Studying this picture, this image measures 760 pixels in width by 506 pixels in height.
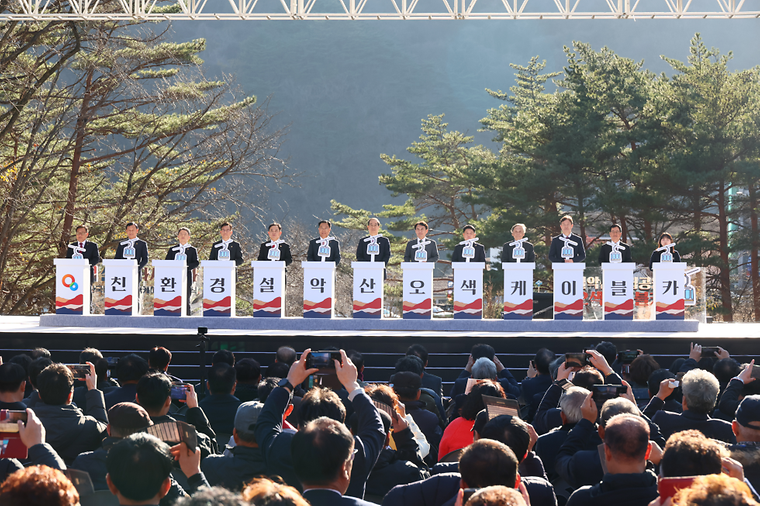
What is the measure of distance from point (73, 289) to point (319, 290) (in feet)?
12.1

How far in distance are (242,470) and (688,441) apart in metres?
1.85

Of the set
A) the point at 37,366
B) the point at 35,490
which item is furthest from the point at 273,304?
the point at 35,490

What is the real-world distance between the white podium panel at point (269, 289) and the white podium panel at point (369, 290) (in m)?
1.07

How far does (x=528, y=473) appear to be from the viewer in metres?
3.04

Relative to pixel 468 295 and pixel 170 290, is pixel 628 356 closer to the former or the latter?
pixel 468 295

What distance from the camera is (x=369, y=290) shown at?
10047 mm

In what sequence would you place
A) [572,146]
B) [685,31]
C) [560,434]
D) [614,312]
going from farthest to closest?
[685,31]
[572,146]
[614,312]
[560,434]

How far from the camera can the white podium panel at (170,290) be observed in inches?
397

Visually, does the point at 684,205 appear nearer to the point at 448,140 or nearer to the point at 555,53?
the point at 448,140

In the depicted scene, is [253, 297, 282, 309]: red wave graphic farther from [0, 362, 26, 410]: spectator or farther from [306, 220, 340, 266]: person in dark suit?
[0, 362, 26, 410]: spectator

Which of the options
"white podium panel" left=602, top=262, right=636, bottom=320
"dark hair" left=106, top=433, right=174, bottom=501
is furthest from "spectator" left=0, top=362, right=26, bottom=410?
"white podium panel" left=602, top=262, right=636, bottom=320

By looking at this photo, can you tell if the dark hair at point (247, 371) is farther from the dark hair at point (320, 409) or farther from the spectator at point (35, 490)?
the spectator at point (35, 490)

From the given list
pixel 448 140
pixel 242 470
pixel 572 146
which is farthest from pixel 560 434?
pixel 448 140

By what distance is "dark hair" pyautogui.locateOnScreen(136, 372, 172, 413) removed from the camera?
3.61 m
